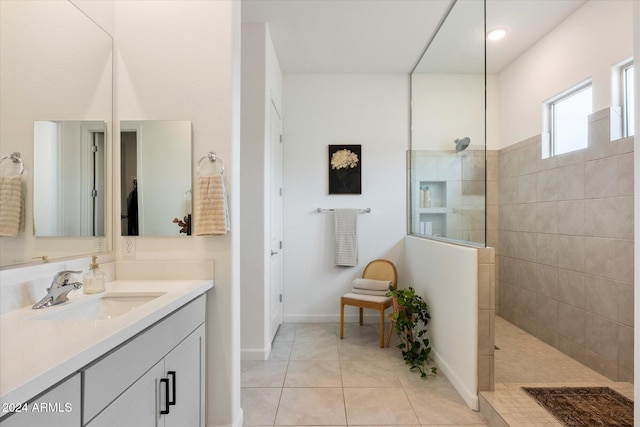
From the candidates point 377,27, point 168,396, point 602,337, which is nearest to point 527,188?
point 602,337

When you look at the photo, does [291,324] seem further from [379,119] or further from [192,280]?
[379,119]

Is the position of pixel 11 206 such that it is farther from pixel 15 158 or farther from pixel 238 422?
pixel 238 422

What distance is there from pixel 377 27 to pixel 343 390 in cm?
283

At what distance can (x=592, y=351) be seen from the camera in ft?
7.42

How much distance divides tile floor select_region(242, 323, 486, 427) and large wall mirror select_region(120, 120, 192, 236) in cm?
119

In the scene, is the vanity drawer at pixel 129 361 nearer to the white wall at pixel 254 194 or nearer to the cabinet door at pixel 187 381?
the cabinet door at pixel 187 381

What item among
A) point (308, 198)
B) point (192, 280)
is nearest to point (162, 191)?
point (192, 280)

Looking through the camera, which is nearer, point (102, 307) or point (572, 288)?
point (102, 307)

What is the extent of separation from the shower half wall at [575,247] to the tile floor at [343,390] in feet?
3.55

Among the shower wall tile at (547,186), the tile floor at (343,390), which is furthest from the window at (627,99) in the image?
the tile floor at (343,390)

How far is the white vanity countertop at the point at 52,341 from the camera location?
628mm

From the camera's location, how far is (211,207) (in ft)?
5.08

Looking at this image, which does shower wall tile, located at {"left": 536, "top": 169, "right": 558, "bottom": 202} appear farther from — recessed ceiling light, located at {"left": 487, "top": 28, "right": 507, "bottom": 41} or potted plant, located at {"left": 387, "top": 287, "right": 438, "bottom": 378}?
potted plant, located at {"left": 387, "top": 287, "right": 438, "bottom": 378}

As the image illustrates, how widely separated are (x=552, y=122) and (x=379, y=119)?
62.5 inches
